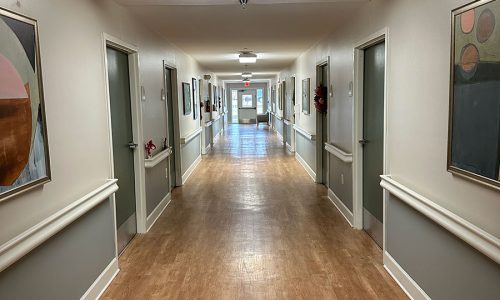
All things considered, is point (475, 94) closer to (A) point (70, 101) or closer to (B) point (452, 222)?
(B) point (452, 222)

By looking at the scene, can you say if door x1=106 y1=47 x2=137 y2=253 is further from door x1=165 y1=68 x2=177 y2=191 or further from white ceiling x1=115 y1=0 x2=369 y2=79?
Result: door x1=165 y1=68 x2=177 y2=191

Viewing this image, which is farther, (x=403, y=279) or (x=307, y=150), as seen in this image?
(x=307, y=150)

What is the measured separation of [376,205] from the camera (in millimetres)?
4137

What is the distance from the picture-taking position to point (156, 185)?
534cm

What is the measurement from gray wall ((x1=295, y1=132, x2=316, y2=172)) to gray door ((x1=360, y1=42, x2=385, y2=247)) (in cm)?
298

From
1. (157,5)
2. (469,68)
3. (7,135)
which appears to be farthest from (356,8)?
(7,135)

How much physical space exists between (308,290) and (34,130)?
218 cm

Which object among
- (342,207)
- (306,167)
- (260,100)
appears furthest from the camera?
(260,100)

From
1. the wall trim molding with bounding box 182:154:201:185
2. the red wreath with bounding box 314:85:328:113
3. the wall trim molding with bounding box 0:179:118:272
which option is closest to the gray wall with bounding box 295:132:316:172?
the red wreath with bounding box 314:85:328:113

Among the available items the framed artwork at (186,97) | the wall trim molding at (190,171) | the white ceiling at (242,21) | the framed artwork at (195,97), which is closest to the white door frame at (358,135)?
the white ceiling at (242,21)

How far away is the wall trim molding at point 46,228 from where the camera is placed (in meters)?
1.94

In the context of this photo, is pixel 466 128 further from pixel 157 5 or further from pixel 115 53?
pixel 115 53

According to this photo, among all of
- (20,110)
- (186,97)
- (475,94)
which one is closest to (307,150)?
(186,97)

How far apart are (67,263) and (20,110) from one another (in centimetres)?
106
